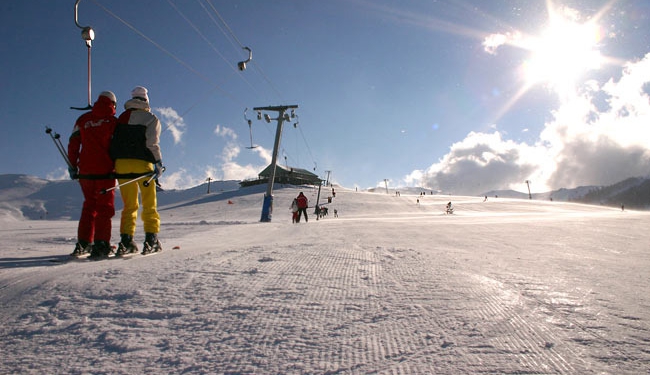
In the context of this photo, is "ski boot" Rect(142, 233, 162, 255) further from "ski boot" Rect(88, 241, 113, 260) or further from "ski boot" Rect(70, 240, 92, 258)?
"ski boot" Rect(70, 240, 92, 258)

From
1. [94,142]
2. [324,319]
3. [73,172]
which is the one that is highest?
[94,142]

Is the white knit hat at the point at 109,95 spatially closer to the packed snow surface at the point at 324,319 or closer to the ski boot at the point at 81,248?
the ski boot at the point at 81,248

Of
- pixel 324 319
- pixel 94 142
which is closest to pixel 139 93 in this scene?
pixel 94 142

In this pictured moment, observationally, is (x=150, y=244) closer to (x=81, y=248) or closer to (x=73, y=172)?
(x=81, y=248)

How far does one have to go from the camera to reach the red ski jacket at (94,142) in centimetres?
330

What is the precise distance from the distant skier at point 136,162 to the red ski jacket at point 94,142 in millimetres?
83

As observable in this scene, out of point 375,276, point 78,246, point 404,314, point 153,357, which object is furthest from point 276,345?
point 78,246

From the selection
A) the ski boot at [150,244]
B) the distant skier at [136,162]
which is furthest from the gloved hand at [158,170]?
the ski boot at [150,244]

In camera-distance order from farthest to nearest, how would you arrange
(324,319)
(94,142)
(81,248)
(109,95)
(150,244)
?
(109,95), (150,244), (94,142), (81,248), (324,319)

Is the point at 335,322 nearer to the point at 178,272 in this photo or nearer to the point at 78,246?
the point at 178,272

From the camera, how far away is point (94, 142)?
10.9 feet

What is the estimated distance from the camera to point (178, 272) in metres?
1.94

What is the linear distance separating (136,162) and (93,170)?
0.43 meters

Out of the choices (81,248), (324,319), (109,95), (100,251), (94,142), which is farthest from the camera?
(109,95)
